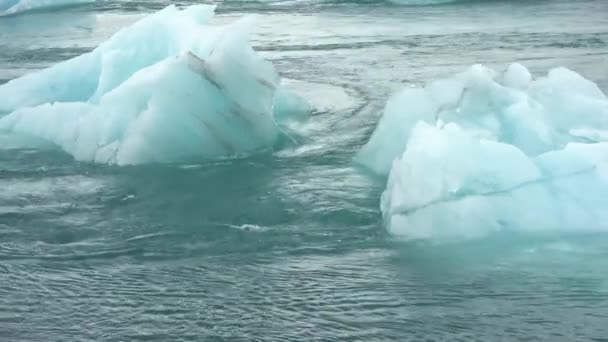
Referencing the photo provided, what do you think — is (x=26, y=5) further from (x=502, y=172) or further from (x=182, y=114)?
(x=502, y=172)

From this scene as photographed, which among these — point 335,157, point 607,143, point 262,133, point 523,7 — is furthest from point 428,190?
point 523,7

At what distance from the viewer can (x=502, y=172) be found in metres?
6.39

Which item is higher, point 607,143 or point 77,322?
point 607,143

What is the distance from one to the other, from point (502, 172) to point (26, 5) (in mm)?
13772

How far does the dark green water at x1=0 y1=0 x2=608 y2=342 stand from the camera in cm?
526

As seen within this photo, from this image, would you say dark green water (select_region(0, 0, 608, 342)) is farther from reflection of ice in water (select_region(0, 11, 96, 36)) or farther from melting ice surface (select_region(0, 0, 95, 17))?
melting ice surface (select_region(0, 0, 95, 17))

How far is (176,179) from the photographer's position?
7.76 metres

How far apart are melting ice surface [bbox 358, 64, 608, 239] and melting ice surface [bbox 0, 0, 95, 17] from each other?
12578mm

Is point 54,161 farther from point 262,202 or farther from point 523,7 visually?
point 523,7

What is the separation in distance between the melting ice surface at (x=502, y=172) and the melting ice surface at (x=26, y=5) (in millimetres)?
12578

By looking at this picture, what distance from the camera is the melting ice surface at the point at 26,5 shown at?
18203 millimetres

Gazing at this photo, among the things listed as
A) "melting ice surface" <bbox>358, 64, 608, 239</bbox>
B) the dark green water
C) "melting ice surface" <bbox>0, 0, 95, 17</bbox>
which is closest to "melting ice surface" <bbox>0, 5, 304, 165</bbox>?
the dark green water

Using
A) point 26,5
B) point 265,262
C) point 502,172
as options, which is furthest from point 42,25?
point 502,172

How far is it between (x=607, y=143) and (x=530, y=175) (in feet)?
2.08
